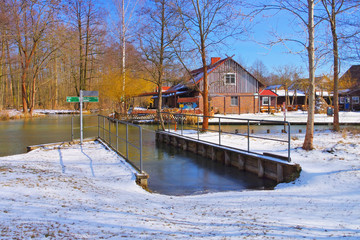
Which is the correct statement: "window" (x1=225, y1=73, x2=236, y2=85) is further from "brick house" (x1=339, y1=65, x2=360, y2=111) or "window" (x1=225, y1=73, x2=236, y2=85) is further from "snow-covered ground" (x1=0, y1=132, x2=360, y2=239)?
"snow-covered ground" (x1=0, y1=132, x2=360, y2=239)

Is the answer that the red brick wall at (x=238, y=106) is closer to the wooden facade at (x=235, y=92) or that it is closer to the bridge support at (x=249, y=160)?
the wooden facade at (x=235, y=92)

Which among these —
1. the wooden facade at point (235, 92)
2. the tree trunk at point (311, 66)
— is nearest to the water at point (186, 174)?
the tree trunk at point (311, 66)

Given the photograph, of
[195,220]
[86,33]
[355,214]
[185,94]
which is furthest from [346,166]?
[86,33]

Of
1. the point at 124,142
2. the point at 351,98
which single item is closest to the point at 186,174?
the point at 124,142

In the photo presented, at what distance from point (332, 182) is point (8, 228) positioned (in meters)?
6.61

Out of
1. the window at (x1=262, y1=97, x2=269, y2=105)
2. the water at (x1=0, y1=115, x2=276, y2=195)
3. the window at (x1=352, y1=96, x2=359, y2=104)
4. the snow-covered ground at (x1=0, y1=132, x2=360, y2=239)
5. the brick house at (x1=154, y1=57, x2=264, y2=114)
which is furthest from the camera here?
the window at (x1=352, y1=96, x2=359, y2=104)

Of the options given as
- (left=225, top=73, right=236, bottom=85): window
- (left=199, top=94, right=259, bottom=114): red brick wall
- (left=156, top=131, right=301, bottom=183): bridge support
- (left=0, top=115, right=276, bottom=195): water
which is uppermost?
(left=225, top=73, right=236, bottom=85): window

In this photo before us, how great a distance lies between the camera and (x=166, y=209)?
17.4 feet

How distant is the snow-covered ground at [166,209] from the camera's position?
148 inches

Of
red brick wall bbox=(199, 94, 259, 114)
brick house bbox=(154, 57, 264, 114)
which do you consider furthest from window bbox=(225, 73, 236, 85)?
red brick wall bbox=(199, 94, 259, 114)

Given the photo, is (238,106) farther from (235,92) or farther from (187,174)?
(187,174)

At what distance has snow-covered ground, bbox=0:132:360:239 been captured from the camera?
376cm

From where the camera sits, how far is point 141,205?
17.5 feet

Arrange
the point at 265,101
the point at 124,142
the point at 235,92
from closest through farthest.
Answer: the point at 124,142 < the point at 235,92 < the point at 265,101
